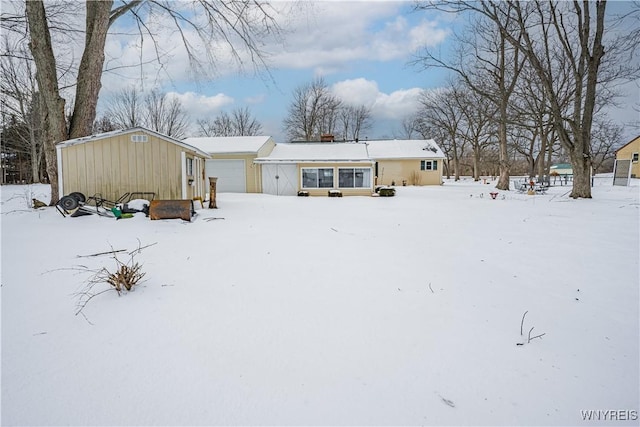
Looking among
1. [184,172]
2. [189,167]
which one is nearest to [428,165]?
[189,167]

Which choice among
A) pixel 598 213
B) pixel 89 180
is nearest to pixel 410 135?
pixel 598 213

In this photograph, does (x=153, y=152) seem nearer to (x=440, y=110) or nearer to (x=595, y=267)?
(x=595, y=267)

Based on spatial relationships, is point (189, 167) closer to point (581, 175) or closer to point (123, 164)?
point (123, 164)

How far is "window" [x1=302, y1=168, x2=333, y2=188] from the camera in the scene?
17469mm

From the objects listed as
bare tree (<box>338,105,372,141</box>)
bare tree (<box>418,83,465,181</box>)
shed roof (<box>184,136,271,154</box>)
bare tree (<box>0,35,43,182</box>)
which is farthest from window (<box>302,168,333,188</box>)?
bare tree (<box>338,105,372,141</box>)

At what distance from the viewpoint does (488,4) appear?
12.7 meters

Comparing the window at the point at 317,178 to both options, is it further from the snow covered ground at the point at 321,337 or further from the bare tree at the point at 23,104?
the snow covered ground at the point at 321,337

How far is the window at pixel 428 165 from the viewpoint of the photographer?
85.5 ft

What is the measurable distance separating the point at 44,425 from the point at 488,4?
17.1 metres

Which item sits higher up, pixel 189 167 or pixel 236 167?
pixel 236 167

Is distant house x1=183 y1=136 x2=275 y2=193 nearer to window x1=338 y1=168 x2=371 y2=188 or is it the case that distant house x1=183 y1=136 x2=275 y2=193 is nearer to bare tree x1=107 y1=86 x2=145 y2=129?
window x1=338 y1=168 x2=371 y2=188

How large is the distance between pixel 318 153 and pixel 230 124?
83.8ft

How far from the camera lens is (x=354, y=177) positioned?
17.3 meters

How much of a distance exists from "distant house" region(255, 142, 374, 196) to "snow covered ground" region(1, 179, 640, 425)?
42.4 feet
